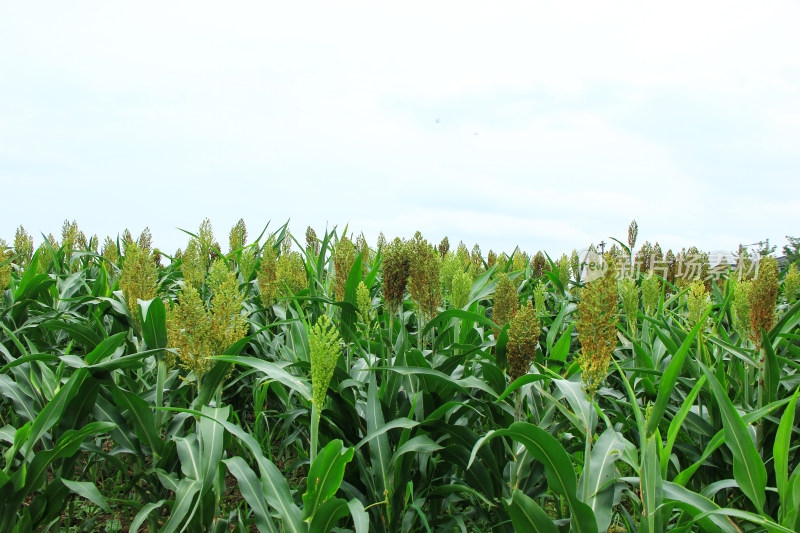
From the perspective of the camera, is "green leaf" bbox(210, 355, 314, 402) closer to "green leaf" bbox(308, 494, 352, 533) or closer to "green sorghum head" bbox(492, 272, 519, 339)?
"green leaf" bbox(308, 494, 352, 533)

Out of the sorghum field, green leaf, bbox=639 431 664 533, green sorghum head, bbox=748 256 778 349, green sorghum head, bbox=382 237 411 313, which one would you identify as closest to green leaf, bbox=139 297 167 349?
the sorghum field

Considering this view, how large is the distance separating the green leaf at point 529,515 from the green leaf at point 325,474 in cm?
59

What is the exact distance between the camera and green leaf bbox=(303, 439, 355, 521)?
68.7 inches

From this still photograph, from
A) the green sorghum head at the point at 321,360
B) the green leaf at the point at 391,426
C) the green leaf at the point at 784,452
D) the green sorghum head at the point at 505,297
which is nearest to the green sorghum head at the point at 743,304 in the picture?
the green leaf at the point at 784,452

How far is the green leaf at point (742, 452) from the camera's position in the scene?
6.37 feet

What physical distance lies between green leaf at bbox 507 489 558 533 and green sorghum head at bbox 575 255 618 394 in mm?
456

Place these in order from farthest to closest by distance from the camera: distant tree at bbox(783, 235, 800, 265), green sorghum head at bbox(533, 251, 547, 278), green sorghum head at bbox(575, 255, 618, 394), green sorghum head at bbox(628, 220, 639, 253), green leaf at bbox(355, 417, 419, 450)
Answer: distant tree at bbox(783, 235, 800, 265) → green sorghum head at bbox(533, 251, 547, 278) → green sorghum head at bbox(628, 220, 639, 253) → green leaf at bbox(355, 417, 419, 450) → green sorghum head at bbox(575, 255, 618, 394)

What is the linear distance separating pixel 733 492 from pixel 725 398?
41.7 inches

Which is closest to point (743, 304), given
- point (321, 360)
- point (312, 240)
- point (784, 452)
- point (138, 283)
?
point (784, 452)

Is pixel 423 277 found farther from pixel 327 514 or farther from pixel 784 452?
pixel 784 452

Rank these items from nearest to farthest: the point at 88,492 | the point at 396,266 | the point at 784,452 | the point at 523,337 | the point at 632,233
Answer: the point at 784,452 < the point at 523,337 < the point at 88,492 < the point at 396,266 < the point at 632,233

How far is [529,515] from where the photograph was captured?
1.79m

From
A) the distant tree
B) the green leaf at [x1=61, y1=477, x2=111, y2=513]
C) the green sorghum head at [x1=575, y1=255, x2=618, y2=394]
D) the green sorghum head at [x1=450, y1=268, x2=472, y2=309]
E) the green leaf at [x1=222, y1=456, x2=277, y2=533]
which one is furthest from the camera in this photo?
the distant tree

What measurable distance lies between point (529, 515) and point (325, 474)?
724 mm
